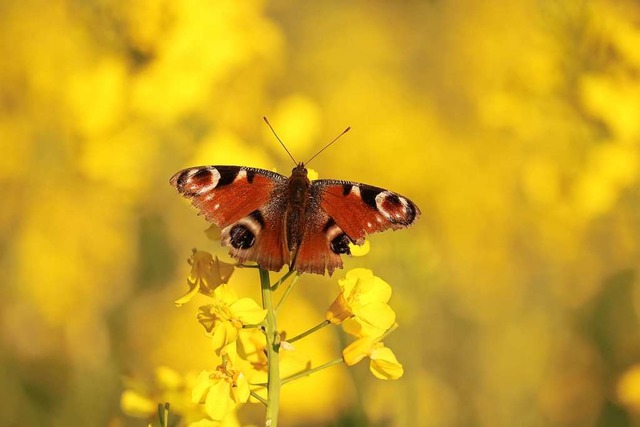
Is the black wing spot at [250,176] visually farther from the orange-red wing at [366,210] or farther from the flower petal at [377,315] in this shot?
the flower petal at [377,315]

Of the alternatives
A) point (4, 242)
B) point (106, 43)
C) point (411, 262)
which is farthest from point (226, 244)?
point (4, 242)

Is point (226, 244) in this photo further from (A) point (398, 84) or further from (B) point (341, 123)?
(A) point (398, 84)

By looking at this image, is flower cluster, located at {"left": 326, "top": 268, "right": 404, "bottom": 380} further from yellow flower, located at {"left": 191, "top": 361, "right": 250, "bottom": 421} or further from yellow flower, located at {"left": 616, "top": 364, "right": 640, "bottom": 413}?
yellow flower, located at {"left": 616, "top": 364, "right": 640, "bottom": 413}

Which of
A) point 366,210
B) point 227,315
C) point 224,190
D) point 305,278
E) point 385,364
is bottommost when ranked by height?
point 385,364

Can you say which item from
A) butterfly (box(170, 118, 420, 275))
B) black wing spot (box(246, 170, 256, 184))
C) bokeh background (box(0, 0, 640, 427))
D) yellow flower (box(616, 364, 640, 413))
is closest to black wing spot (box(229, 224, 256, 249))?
butterfly (box(170, 118, 420, 275))

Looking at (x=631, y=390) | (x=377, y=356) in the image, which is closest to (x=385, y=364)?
(x=377, y=356)

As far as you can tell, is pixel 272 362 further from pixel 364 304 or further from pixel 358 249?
pixel 358 249

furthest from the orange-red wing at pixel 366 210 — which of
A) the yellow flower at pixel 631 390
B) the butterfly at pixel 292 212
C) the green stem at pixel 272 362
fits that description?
the yellow flower at pixel 631 390
